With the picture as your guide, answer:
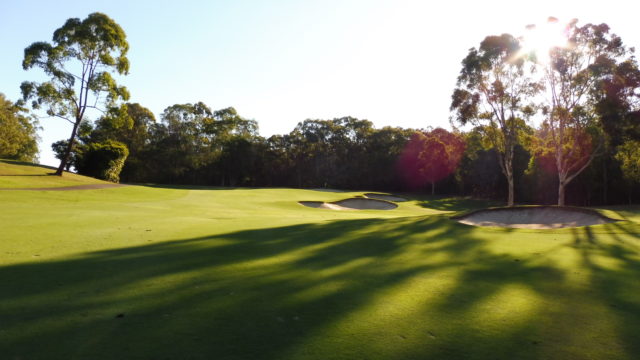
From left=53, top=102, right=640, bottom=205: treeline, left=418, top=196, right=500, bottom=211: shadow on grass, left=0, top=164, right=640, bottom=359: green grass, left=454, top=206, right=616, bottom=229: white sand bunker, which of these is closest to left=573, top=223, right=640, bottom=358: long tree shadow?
left=0, top=164, right=640, bottom=359: green grass

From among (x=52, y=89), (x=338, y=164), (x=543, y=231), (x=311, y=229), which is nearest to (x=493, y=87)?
(x=543, y=231)

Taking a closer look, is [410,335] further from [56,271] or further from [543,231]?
[543,231]

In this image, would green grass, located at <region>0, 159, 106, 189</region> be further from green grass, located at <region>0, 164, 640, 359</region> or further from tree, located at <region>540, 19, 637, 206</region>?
tree, located at <region>540, 19, 637, 206</region>

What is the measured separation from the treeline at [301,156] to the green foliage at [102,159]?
1222 cm

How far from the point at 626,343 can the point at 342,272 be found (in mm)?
3653

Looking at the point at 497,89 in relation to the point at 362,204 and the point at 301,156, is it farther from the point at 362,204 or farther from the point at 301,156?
the point at 301,156

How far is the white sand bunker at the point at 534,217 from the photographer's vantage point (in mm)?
14836

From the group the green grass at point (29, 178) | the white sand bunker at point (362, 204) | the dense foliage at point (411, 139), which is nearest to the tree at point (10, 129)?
the dense foliage at point (411, 139)

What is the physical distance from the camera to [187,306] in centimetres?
434

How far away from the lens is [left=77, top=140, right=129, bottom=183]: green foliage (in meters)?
A: 44.4

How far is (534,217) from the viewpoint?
1670 centimetres

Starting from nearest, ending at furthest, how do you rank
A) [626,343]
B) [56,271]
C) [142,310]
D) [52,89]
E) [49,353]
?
1. [49,353]
2. [626,343]
3. [142,310]
4. [56,271]
5. [52,89]

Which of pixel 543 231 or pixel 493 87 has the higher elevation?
pixel 493 87

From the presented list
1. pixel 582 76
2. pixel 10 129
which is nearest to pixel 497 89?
pixel 582 76
